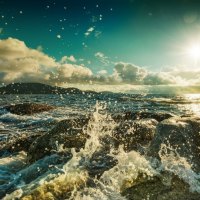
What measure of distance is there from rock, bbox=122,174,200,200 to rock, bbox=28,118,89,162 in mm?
3783

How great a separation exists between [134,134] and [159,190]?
447 centimetres

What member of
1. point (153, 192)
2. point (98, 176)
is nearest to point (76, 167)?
point (98, 176)

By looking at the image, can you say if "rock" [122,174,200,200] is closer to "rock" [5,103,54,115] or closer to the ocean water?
the ocean water

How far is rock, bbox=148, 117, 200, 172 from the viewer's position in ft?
31.1

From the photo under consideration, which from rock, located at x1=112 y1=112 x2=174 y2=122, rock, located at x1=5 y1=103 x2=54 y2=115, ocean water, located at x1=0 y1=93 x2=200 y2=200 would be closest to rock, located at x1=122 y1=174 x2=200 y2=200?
ocean water, located at x1=0 y1=93 x2=200 y2=200

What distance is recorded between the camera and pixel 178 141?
984cm

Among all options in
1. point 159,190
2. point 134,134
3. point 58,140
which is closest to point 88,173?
point 159,190

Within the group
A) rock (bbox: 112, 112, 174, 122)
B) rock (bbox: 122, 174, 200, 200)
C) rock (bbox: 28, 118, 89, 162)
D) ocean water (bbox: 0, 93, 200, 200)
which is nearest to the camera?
rock (bbox: 122, 174, 200, 200)

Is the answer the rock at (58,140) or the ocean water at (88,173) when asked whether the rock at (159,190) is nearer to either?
the ocean water at (88,173)

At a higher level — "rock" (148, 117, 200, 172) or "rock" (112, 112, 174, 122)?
"rock" (148, 117, 200, 172)

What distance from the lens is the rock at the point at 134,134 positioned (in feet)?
38.4

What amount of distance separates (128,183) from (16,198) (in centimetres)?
273

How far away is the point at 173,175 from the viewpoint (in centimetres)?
848

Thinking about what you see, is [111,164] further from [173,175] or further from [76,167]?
[173,175]
